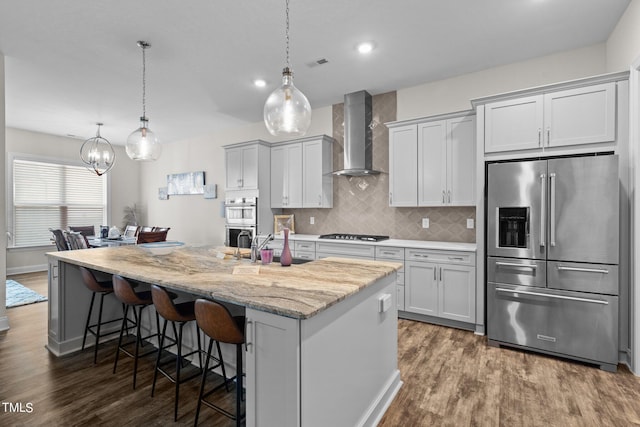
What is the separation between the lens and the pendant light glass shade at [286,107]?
213 centimetres

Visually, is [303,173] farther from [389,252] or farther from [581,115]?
[581,115]

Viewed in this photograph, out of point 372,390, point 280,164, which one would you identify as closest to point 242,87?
point 280,164

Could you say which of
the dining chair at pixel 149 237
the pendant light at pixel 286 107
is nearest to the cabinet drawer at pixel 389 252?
the pendant light at pixel 286 107

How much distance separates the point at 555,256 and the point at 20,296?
22.3 feet

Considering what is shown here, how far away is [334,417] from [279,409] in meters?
0.34

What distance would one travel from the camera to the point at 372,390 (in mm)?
1979

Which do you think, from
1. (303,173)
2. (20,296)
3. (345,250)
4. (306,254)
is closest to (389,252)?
(345,250)

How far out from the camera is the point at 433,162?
3.91m

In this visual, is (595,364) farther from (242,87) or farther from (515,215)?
(242,87)

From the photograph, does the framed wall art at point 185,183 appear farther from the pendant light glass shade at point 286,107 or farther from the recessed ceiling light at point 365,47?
the pendant light glass shade at point 286,107

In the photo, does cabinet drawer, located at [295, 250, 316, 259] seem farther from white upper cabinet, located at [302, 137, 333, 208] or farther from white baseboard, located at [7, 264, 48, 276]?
white baseboard, located at [7, 264, 48, 276]

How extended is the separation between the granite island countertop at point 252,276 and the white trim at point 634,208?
6.48ft

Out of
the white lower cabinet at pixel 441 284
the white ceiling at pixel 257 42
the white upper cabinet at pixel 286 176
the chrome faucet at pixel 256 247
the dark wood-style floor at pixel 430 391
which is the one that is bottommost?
the dark wood-style floor at pixel 430 391

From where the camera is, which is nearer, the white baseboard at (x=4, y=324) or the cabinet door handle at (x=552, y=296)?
the cabinet door handle at (x=552, y=296)
